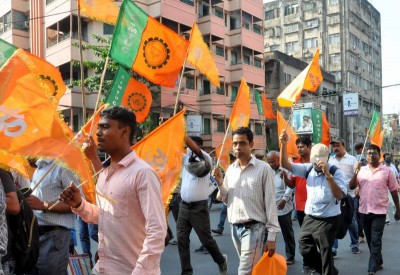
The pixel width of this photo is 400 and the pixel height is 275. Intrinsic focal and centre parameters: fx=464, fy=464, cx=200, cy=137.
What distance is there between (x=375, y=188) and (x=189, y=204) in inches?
104

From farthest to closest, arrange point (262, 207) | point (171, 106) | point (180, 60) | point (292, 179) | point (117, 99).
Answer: point (171, 106) < point (292, 179) < point (117, 99) < point (180, 60) < point (262, 207)

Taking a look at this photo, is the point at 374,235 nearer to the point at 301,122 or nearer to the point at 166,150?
the point at 166,150

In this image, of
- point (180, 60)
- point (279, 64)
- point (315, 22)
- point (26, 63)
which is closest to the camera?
point (26, 63)

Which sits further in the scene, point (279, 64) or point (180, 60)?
point (279, 64)

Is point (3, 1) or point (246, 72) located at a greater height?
point (3, 1)

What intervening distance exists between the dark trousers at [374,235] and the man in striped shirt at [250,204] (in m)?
2.33

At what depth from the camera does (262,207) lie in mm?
4352

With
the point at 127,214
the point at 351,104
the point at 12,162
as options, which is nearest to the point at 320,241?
the point at 127,214

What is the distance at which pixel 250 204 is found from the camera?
4344mm

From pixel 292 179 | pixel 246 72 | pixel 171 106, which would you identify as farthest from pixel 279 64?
pixel 292 179

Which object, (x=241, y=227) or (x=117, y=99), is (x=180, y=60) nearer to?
(x=117, y=99)

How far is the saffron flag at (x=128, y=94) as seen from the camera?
6031mm

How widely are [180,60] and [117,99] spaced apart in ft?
3.96

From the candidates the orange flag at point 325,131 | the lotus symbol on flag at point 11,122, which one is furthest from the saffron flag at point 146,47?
the orange flag at point 325,131
